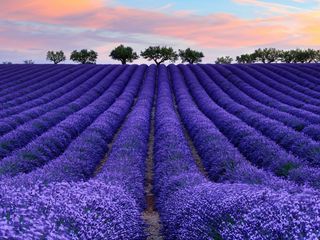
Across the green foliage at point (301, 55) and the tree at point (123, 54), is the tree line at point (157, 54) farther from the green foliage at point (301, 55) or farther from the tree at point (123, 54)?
the green foliage at point (301, 55)

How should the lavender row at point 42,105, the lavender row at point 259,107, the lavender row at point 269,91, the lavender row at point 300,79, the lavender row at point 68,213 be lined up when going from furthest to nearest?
the lavender row at point 300,79 < the lavender row at point 269,91 < the lavender row at point 42,105 < the lavender row at point 259,107 < the lavender row at point 68,213

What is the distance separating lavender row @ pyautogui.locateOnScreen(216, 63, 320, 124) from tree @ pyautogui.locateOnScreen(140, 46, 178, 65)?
23.9 meters

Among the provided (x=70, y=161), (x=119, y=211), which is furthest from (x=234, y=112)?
(x=119, y=211)

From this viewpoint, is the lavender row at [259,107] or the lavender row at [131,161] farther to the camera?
the lavender row at [259,107]

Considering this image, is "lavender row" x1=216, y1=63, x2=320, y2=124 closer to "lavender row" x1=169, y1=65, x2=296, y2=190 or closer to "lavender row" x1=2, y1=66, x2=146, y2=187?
"lavender row" x1=169, y1=65, x2=296, y2=190

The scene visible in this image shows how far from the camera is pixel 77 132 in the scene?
694 inches

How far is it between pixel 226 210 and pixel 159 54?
63.0 metres

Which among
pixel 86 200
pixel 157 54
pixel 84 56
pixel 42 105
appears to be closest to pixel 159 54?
pixel 157 54

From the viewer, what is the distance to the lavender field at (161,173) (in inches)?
217

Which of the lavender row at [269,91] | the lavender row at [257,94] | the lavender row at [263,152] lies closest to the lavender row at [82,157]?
the lavender row at [263,152]

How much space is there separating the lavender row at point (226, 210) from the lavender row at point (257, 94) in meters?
9.52

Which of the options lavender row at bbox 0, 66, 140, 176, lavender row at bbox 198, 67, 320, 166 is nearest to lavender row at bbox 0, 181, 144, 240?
lavender row at bbox 0, 66, 140, 176

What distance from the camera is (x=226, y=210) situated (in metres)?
6.41

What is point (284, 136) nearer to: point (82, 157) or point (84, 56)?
point (82, 157)
